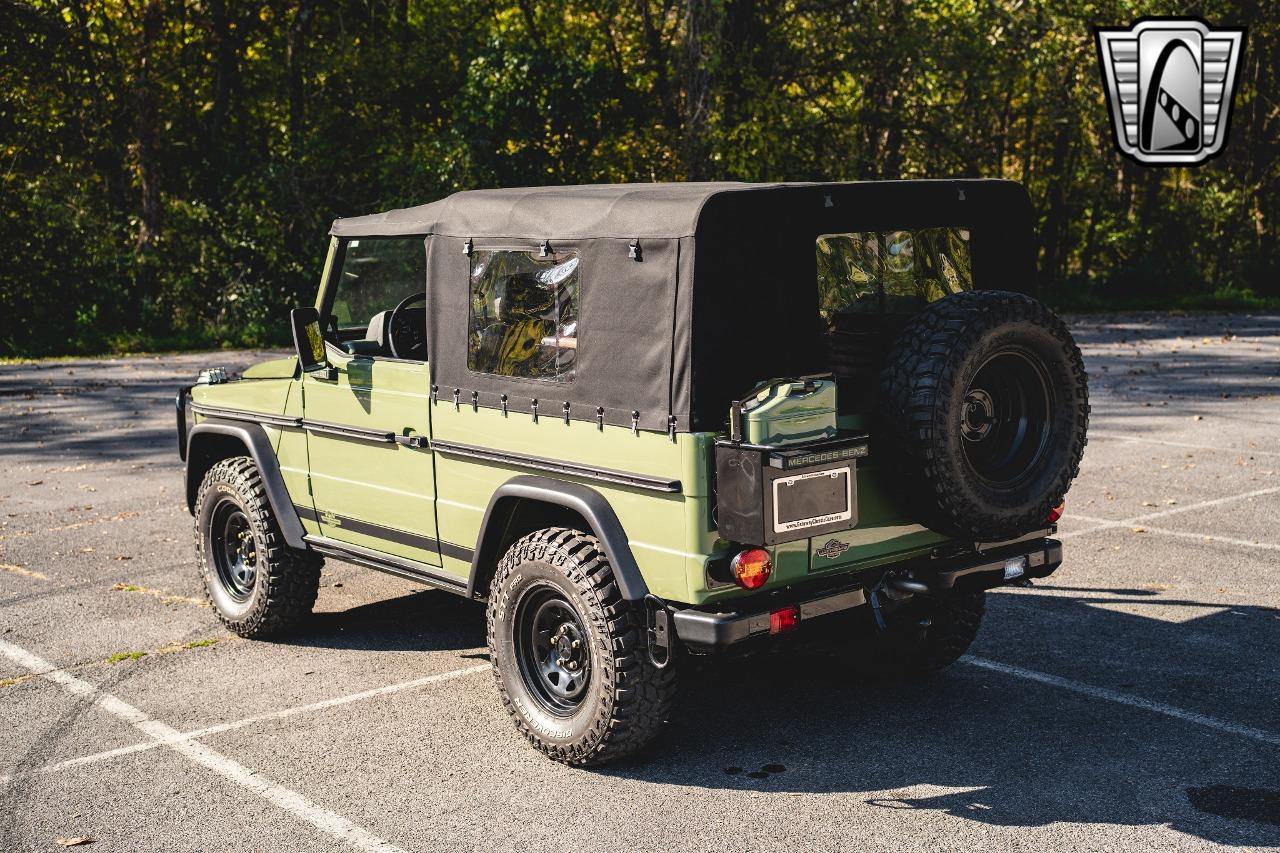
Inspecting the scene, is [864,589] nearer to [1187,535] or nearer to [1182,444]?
[1187,535]

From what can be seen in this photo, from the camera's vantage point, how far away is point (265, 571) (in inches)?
266

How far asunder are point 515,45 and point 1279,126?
1842 cm

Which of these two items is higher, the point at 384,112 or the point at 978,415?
the point at 384,112

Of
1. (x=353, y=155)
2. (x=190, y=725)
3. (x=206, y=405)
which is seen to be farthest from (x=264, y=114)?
(x=190, y=725)

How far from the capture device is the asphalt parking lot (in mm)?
4590

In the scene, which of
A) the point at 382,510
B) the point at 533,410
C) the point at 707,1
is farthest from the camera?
the point at 707,1

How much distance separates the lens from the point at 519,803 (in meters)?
4.80

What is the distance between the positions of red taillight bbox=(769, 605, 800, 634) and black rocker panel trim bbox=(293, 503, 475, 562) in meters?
1.47

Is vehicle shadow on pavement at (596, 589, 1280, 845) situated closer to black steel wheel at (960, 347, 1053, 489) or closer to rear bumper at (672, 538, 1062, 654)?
rear bumper at (672, 538, 1062, 654)

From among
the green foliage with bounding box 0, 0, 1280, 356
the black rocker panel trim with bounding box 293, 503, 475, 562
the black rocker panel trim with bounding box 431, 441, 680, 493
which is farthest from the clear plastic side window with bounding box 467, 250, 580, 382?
the green foliage with bounding box 0, 0, 1280, 356

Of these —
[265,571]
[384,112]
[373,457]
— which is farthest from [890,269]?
[384,112]

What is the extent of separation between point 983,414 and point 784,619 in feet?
3.80

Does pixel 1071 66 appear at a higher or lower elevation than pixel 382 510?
higher

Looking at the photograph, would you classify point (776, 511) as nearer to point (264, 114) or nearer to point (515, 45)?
point (515, 45)
